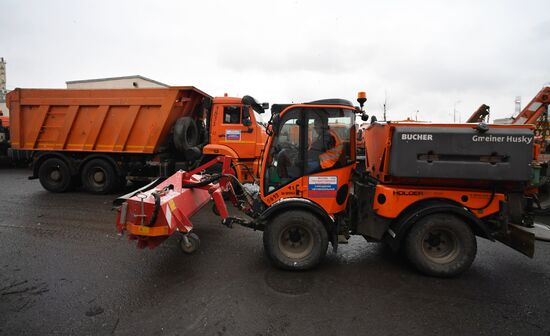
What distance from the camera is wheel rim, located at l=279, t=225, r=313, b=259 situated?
333cm

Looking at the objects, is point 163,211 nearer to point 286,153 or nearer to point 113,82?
point 286,153

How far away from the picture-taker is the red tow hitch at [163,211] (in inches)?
123

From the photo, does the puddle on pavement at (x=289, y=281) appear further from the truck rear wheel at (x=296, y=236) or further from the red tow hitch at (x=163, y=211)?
the red tow hitch at (x=163, y=211)

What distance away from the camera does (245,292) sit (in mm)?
2939

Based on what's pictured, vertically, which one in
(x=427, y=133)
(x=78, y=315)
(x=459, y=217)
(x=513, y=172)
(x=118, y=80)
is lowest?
(x=78, y=315)

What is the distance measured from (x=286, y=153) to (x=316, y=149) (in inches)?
14.3

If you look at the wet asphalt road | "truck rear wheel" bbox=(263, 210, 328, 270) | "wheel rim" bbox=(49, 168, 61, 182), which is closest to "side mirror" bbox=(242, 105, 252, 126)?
the wet asphalt road

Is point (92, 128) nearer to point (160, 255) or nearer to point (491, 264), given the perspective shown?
point (160, 255)

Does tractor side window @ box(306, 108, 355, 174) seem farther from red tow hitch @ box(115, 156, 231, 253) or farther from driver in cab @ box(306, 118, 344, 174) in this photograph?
red tow hitch @ box(115, 156, 231, 253)

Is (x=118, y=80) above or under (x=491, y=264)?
above

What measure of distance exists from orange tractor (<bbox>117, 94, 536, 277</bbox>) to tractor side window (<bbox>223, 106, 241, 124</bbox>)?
363 centimetres

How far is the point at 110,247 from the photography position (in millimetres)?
4102

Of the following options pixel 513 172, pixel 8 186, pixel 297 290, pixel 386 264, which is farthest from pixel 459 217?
pixel 8 186

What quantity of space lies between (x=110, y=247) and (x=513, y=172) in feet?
16.8
